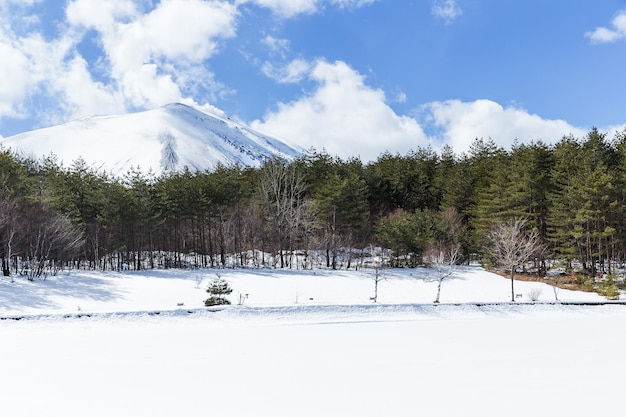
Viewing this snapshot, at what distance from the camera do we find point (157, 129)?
191250 millimetres

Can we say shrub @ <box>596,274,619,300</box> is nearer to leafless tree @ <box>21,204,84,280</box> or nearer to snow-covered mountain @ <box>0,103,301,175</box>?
leafless tree @ <box>21,204,84,280</box>

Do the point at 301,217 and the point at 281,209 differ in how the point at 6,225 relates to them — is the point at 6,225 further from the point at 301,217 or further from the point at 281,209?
the point at 301,217

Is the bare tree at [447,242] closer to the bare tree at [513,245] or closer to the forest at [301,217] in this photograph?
the forest at [301,217]

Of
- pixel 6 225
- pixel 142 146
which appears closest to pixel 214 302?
pixel 6 225

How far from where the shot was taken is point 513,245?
1099 inches

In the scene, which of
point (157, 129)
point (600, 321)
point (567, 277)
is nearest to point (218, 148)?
point (157, 129)

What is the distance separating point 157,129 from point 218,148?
3565cm

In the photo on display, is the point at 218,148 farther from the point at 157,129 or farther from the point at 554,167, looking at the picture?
the point at 554,167

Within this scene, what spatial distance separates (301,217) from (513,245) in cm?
1956

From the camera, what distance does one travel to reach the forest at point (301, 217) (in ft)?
109

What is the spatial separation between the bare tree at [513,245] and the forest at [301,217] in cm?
95

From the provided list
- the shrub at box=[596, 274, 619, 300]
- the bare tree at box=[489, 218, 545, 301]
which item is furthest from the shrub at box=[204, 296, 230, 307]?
the shrub at box=[596, 274, 619, 300]

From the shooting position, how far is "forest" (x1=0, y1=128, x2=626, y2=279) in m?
33.3

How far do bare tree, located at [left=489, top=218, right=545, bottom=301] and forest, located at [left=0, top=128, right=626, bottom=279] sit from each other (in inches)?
37.2
